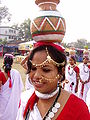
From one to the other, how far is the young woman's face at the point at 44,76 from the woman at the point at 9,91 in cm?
299

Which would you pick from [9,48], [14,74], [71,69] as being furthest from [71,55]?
[9,48]

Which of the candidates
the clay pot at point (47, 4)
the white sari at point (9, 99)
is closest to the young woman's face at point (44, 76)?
the clay pot at point (47, 4)

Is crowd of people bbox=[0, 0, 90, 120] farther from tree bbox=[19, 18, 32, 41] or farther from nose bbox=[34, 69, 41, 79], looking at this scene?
tree bbox=[19, 18, 32, 41]

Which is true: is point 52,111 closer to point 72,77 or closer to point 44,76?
point 44,76

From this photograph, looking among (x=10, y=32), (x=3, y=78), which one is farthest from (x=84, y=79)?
(x=10, y=32)

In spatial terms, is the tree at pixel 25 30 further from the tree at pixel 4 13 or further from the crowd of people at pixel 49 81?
the crowd of people at pixel 49 81

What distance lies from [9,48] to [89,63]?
32.5 metres

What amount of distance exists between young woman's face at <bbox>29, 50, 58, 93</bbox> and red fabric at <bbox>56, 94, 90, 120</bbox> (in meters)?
0.20

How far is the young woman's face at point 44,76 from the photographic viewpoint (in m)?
1.84

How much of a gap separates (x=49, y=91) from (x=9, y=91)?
324 centimetres

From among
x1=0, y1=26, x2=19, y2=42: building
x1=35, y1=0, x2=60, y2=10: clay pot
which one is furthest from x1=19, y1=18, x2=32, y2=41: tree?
x1=35, y1=0, x2=60, y2=10: clay pot

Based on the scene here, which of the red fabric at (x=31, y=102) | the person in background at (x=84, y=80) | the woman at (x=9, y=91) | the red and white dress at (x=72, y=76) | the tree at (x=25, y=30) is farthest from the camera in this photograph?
the tree at (x=25, y=30)

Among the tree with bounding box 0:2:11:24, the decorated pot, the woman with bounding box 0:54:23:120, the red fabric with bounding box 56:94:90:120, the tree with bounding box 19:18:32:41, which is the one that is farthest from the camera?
the tree with bounding box 19:18:32:41

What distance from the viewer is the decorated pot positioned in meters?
1.91
